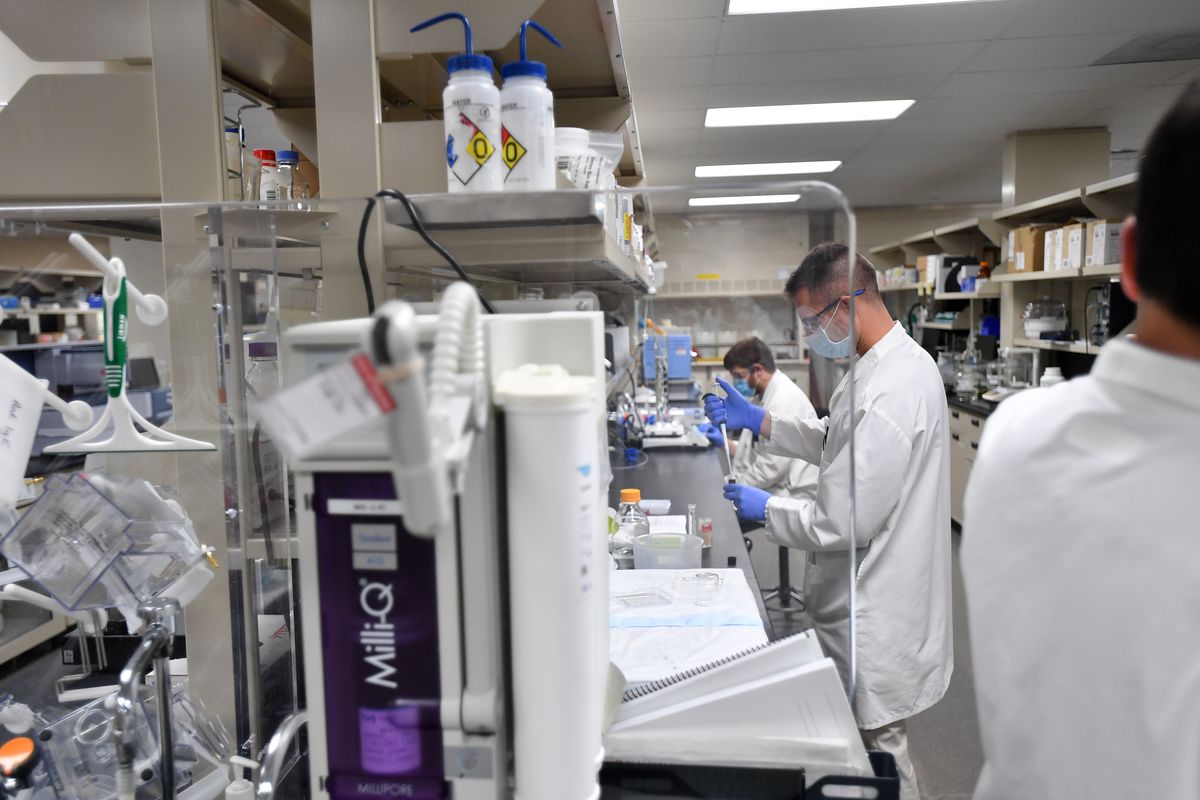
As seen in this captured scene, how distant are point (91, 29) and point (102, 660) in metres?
0.99

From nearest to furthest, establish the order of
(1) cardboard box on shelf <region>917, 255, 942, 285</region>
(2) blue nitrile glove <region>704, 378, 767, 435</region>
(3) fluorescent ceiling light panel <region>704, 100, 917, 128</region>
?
(2) blue nitrile glove <region>704, 378, 767, 435</region> → (3) fluorescent ceiling light panel <region>704, 100, 917, 128</region> → (1) cardboard box on shelf <region>917, 255, 942, 285</region>

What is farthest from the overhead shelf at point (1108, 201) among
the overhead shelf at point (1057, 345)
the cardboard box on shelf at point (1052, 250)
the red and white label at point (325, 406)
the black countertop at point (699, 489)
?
the red and white label at point (325, 406)

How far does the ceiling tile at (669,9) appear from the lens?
333cm

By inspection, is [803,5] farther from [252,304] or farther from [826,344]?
[252,304]

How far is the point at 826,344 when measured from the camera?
55.6 inches

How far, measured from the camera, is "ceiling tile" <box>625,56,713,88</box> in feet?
13.4

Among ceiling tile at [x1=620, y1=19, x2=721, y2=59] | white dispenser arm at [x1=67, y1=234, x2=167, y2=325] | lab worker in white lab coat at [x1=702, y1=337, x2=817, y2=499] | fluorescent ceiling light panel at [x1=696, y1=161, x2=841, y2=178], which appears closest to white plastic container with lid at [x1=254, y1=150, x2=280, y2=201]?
white dispenser arm at [x1=67, y1=234, x2=167, y2=325]

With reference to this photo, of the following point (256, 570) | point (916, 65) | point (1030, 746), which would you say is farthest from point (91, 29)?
point (916, 65)

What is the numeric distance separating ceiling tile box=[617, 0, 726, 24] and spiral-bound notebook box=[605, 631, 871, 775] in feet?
10.1

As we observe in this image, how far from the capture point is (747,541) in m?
2.53

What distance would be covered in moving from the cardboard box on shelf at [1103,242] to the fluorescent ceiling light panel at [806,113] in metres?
1.44

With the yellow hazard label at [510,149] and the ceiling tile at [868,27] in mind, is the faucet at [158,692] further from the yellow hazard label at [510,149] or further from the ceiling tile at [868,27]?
the ceiling tile at [868,27]

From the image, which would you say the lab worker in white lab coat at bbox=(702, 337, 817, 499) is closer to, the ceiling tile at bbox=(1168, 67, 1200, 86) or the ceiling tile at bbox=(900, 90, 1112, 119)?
the ceiling tile at bbox=(900, 90, 1112, 119)

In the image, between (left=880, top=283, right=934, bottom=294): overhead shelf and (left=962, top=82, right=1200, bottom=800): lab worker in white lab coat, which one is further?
(left=880, top=283, right=934, bottom=294): overhead shelf
